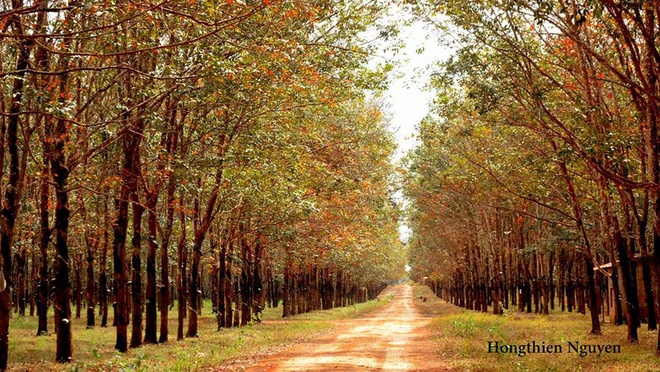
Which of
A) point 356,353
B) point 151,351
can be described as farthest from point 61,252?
point 356,353

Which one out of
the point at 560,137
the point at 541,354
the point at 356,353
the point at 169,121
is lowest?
the point at 356,353

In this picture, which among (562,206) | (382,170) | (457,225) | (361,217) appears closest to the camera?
(562,206)

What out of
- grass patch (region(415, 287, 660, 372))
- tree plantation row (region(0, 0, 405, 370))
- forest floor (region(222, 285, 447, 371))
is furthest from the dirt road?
tree plantation row (region(0, 0, 405, 370))

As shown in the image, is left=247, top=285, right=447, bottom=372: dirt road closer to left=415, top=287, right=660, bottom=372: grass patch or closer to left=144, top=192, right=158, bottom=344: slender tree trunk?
left=415, top=287, right=660, bottom=372: grass patch

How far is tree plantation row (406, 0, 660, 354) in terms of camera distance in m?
15.3

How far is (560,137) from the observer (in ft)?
55.4

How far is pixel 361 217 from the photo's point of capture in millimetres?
42969

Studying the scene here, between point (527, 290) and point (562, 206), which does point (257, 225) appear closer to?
point (562, 206)

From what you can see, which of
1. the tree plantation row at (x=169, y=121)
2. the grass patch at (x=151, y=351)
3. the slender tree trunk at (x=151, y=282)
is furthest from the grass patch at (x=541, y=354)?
the slender tree trunk at (x=151, y=282)

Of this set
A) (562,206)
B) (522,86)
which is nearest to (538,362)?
(522,86)

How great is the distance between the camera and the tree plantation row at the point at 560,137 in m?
15.3

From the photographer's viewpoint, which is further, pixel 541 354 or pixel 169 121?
pixel 169 121

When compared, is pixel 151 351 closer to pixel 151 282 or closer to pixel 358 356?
pixel 151 282

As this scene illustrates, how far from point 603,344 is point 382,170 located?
758 inches
